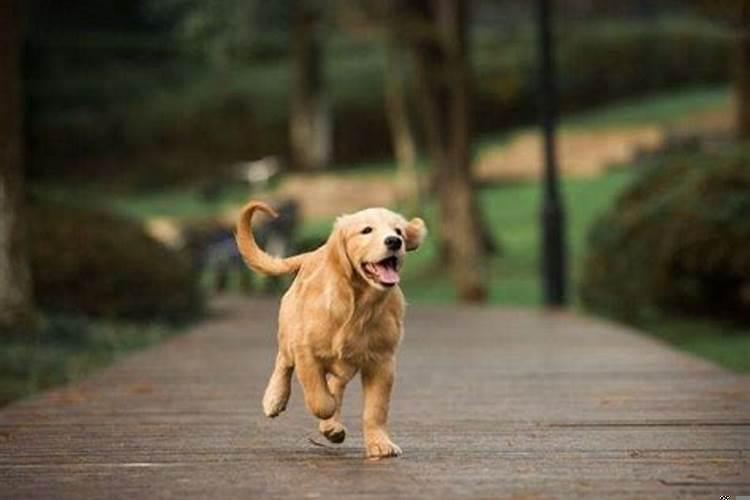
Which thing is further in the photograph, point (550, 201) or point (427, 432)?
point (550, 201)

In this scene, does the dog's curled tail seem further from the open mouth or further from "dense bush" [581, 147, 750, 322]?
"dense bush" [581, 147, 750, 322]

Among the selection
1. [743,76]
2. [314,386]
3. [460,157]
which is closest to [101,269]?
[460,157]

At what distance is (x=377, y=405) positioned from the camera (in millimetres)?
10727

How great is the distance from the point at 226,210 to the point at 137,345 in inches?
1134

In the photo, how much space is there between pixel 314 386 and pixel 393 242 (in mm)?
1011

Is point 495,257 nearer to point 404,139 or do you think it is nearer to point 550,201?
point 404,139

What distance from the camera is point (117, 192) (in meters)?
54.8

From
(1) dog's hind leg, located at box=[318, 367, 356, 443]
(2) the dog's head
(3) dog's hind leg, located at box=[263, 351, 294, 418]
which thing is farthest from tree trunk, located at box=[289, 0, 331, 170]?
(2) the dog's head

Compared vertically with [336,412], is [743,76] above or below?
below

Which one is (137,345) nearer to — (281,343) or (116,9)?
(281,343)

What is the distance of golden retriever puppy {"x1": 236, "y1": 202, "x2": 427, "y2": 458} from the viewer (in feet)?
34.0

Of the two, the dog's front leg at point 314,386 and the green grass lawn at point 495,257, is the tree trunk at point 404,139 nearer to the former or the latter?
the green grass lawn at point 495,257

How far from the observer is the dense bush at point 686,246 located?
21.5 metres

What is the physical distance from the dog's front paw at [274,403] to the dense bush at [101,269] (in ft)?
37.8
